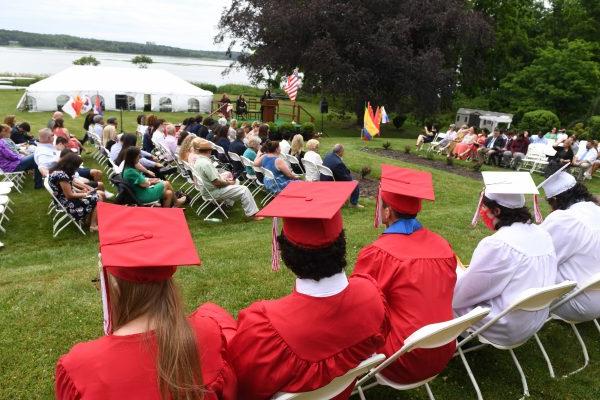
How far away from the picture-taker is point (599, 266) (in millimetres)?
3824

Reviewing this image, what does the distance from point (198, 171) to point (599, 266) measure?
20.5ft

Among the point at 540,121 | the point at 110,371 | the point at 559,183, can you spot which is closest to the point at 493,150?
the point at 540,121

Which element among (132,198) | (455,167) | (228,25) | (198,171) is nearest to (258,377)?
(132,198)

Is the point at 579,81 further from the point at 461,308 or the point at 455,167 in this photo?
the point at 461,308

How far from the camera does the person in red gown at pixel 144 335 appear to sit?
166 centimetres

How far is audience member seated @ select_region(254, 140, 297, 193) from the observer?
888 centimetres

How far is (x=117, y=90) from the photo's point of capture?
19.8 meters

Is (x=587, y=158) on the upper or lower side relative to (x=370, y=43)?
lower

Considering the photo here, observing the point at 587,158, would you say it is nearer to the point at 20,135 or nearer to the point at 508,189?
the point at 508,189

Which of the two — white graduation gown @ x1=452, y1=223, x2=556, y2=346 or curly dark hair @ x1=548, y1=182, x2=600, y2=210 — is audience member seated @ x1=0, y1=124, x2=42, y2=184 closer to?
white graduation gown @ x1=452, y1=223, x2=556, y2=346

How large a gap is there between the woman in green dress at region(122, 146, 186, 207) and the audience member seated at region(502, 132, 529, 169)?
497 inches

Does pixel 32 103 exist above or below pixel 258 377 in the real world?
below

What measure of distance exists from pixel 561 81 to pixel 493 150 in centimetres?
1590

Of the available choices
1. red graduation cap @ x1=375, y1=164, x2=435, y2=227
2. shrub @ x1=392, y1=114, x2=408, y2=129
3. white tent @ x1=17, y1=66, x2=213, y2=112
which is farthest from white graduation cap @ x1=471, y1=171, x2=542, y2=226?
shrub @ x1=392, y1=114, x2=408, y2=129
